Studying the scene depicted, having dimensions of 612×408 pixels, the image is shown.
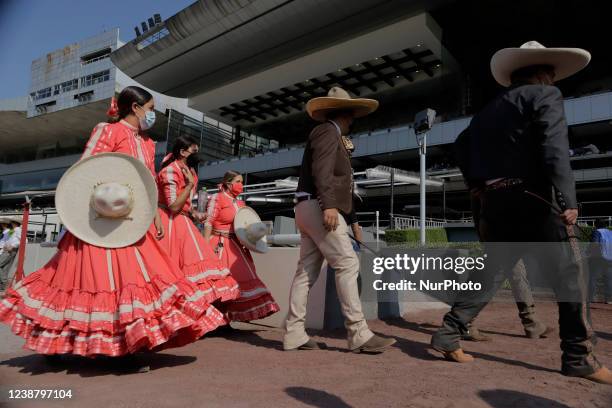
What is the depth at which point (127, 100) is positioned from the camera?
3.13 meters

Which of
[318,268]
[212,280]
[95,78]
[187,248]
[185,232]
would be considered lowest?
[212,280]

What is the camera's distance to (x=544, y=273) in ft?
8.86

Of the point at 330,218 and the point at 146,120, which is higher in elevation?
the point at 146,120

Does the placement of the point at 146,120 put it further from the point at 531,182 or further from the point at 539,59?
the point at 539,59

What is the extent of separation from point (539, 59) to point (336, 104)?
1.46 meters

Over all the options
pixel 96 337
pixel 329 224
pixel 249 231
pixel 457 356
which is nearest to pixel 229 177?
pixel 249 231

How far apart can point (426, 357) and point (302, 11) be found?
27.9 m

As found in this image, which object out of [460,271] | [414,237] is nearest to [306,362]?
[460,271]

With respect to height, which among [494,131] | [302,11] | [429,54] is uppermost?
[302,11]

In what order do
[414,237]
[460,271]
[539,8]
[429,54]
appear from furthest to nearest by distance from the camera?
[429,54]
[539,8]
[414,237]
[460,271]

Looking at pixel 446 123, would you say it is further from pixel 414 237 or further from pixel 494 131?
pixel 494 131

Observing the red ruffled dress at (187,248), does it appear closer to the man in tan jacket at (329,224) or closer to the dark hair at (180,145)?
the dark hair at (180,145)

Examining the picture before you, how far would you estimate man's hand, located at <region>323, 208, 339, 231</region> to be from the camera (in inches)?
124

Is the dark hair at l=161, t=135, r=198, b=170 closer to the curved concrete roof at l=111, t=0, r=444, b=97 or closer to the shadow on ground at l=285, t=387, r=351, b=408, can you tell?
the shadow on ground at l=285, t=387, r=351, b=408
